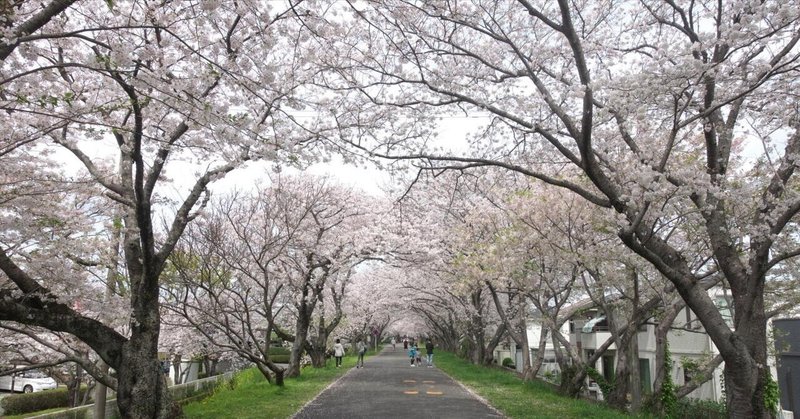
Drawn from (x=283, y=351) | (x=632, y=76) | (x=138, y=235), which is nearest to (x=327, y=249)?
(x=138, y=235)

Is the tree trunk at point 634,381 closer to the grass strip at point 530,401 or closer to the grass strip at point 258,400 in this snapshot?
the grass strip at point 530,401

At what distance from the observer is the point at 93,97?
7.32 metres

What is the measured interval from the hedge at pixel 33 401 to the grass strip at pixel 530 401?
51.6 feet

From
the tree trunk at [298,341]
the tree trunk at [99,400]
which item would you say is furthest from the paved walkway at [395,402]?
the tree trunk at [99,400]

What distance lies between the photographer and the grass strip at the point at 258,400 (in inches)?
450

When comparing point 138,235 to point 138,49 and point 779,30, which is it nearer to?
point 138,49

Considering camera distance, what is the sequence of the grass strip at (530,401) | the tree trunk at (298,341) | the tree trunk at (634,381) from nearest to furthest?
the grass strip at (530,401) → the tree trunk at (634,381) → the tree trunk at (298,341)

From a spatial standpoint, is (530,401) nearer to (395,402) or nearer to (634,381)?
→ (634,381)

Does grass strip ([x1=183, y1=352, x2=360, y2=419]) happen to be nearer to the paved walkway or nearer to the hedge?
the paved walkway

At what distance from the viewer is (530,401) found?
13.5 metres

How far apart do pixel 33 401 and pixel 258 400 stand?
500 inches

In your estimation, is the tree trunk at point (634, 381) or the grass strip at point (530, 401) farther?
the tree trunk at point (634, 381)

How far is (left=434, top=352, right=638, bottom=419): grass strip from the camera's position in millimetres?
11297

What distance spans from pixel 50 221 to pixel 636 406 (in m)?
12.4
